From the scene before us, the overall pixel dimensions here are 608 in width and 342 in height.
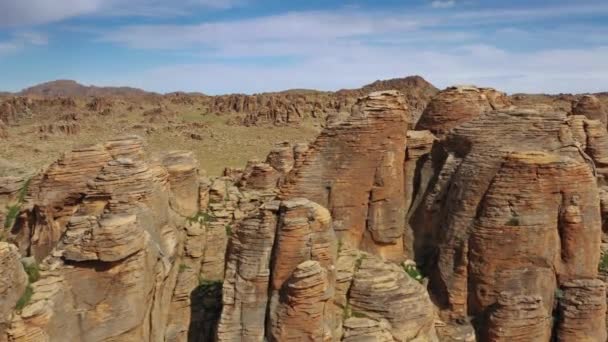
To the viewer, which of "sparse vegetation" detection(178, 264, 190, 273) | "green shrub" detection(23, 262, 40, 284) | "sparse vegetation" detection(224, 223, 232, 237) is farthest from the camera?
"sparse vegetation" detection(224, 223, 232, 237)

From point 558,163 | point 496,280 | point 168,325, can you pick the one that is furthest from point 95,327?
point 558,163

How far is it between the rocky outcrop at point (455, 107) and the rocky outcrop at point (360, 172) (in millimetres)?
3630

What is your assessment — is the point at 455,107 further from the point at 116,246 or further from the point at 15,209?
the point at 15,209

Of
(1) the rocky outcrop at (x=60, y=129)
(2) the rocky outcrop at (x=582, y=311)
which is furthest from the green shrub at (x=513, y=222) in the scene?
(1) the rocky outcrop at (x=60, y=129)

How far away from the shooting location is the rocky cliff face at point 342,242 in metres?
16.5

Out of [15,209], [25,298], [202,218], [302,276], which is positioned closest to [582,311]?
[302,276]

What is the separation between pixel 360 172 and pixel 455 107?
5917 mm

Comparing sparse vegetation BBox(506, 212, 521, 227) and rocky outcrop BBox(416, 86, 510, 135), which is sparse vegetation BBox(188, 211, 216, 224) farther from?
sparse vegetation BBox(506, 212, 521, 227)

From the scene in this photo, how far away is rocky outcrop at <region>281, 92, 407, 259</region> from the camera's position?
20.8 metres

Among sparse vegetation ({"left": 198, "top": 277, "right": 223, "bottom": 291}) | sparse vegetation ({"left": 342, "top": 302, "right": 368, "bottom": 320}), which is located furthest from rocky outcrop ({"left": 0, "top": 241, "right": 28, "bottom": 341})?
sparse vegetation ({"left": 342, "top": 302, "right": 368, "bottom": 320})

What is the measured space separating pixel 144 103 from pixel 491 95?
13070 centimetres

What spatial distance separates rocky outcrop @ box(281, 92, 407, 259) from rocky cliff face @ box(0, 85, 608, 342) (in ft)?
0.17

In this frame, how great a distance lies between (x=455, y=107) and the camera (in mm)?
24156

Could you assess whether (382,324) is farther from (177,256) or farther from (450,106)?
(450,106)
